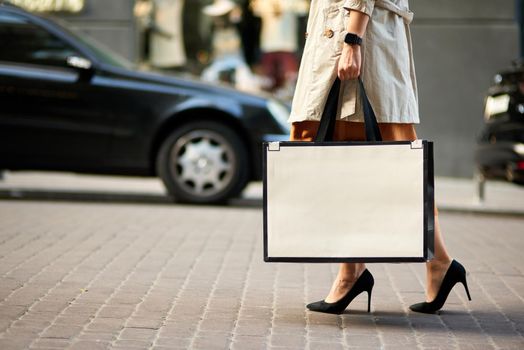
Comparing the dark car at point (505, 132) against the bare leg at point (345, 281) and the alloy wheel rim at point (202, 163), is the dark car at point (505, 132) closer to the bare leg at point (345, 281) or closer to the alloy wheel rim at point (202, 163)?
the alloy wheel rim at point (202, 163)

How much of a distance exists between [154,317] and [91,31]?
10483mm

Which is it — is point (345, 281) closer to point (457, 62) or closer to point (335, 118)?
point (335, 118)

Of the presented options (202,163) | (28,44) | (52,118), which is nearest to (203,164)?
(202,163)

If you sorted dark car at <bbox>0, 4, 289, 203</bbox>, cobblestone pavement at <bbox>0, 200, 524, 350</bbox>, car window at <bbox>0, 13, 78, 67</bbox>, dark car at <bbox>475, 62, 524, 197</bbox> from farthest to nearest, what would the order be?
car window at <bbox>0, 13, 78, 67</bbox> → dark car at <bbox>0, 4, 289, 203</bbox> → dark car at <bbox>475, 62, 524, 197</bbox> → cobblestone pavement at <bbox>0, 200, 524, 350</bbox>

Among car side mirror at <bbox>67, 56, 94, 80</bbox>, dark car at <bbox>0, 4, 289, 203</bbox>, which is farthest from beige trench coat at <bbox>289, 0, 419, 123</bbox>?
car side mirror at <bbox>67, 56, 94, 80</bbox>

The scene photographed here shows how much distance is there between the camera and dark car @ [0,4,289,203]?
10125 mm

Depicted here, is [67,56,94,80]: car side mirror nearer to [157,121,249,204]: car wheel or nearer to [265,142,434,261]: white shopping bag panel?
[157,121,249,204]: car wheel

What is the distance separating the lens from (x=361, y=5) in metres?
4.75

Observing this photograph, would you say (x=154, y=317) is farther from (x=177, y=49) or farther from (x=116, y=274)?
(x=177, y=49)

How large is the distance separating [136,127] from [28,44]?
131 centimetres

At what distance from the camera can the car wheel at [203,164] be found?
10.1 meters

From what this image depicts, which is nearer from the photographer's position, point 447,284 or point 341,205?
point 341,205

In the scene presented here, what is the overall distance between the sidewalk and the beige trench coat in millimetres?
5767

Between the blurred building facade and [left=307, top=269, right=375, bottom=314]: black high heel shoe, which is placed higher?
the blurred building facade
